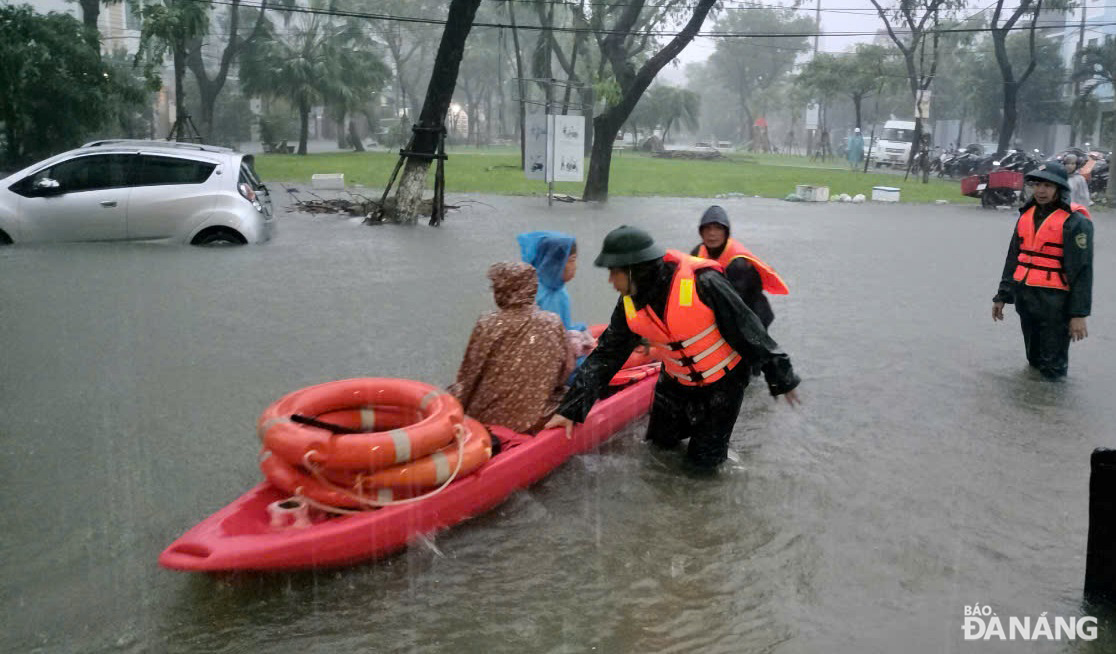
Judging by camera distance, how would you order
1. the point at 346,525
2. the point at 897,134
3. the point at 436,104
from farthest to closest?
the point at 897,134 < the point at 436,104 < the point at 346,525

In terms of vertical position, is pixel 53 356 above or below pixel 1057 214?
below

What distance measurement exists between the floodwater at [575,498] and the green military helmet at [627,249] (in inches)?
52.0

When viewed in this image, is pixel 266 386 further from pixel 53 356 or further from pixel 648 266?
pixel 648 266

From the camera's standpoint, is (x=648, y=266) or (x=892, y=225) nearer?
(x=648, y=266)

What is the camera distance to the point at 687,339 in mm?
5148

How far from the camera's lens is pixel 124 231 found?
1268 centimetres

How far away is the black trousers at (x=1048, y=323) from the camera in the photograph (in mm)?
7590

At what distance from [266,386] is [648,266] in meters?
3.57

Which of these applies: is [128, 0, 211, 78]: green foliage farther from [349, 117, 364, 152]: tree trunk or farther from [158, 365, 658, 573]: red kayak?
[158, 365, 658, 573]: red kayak

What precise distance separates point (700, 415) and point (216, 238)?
933 centimetres

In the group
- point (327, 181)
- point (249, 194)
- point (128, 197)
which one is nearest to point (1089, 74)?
point (327, 181)

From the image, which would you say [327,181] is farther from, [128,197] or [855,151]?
[855,151]

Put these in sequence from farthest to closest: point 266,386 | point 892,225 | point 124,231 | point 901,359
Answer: point 892,225
point 124,231
point 901,359
point 266,386

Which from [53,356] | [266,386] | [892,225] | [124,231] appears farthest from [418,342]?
[892,225]
